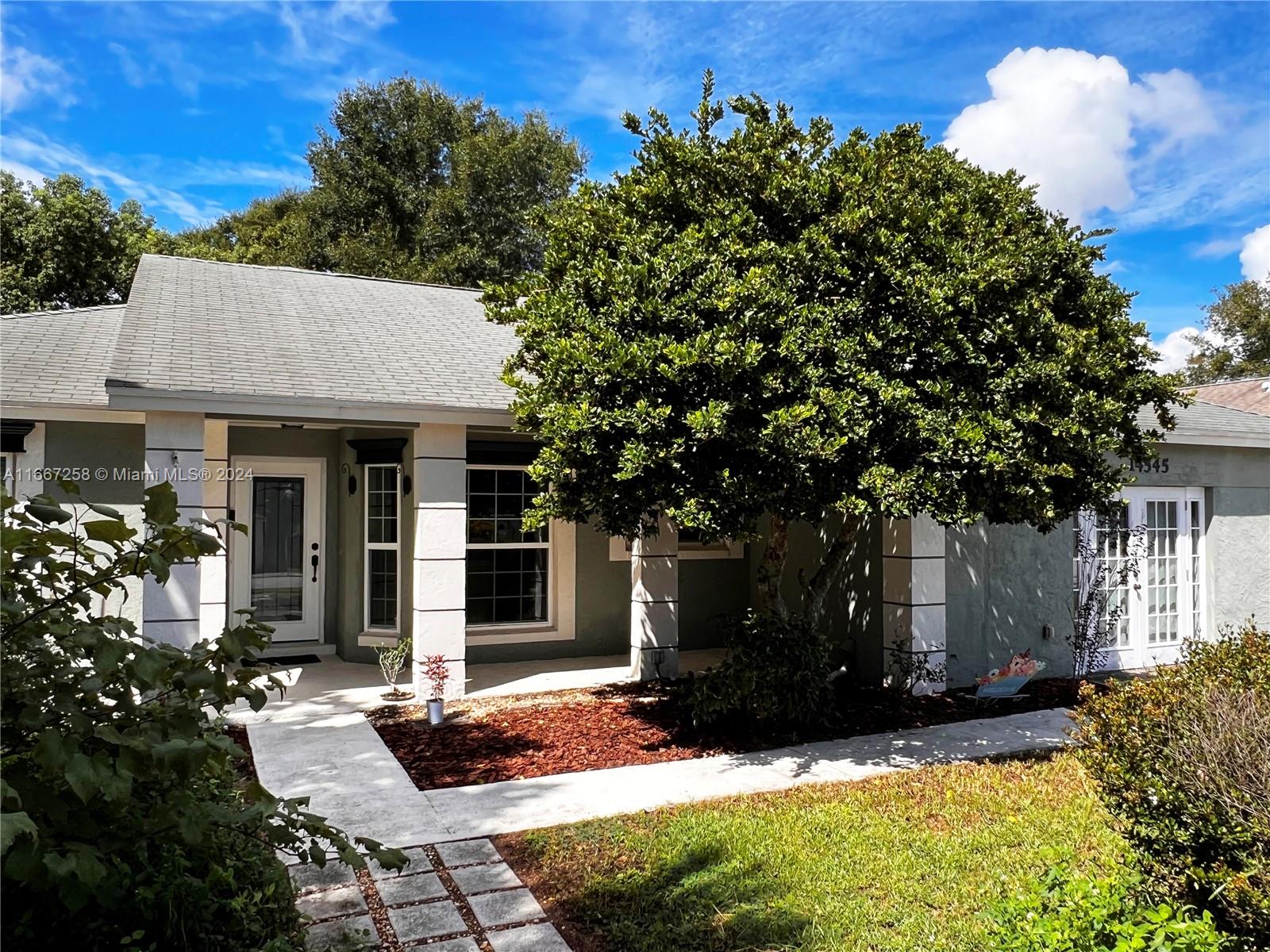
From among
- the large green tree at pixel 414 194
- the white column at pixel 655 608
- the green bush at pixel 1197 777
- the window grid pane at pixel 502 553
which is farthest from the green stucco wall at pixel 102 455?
the large green tree at pixel 414 194

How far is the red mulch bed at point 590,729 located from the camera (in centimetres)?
661

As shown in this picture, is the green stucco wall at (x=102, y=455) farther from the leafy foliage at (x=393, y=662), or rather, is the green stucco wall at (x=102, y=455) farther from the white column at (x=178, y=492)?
the leafy foliage at (x=393, y=662)

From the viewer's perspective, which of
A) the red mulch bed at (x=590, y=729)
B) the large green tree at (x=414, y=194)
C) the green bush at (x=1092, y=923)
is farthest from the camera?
the large green tree at (x=414, y=194)

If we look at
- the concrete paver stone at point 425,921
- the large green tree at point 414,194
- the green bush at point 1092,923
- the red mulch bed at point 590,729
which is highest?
the large green tree at point 414,194

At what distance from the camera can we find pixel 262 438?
10.5 meters

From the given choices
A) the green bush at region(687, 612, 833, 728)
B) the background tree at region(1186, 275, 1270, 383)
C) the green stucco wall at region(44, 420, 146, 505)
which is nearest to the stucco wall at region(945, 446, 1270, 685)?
the green bush at region(687, 612, 833, 728)

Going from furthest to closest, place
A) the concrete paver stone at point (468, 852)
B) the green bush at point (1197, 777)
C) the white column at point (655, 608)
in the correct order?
the white column at point (655, 608) < the concrete paver stone at point (468, 852) < the green bush at point (1197, 777)

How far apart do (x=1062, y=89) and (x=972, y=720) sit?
280 inches

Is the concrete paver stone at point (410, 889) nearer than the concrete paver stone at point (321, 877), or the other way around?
the concrete paver stone at point (410, 889)

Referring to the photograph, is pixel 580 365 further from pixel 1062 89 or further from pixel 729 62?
pixel 1062 89

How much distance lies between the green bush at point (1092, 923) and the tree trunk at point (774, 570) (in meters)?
4.33

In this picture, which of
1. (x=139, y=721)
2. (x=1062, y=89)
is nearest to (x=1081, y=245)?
(x=1062, y=89)

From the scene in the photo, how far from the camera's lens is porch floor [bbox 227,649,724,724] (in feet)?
26.6

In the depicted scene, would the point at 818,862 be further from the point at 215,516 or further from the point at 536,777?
the point at 215,516
